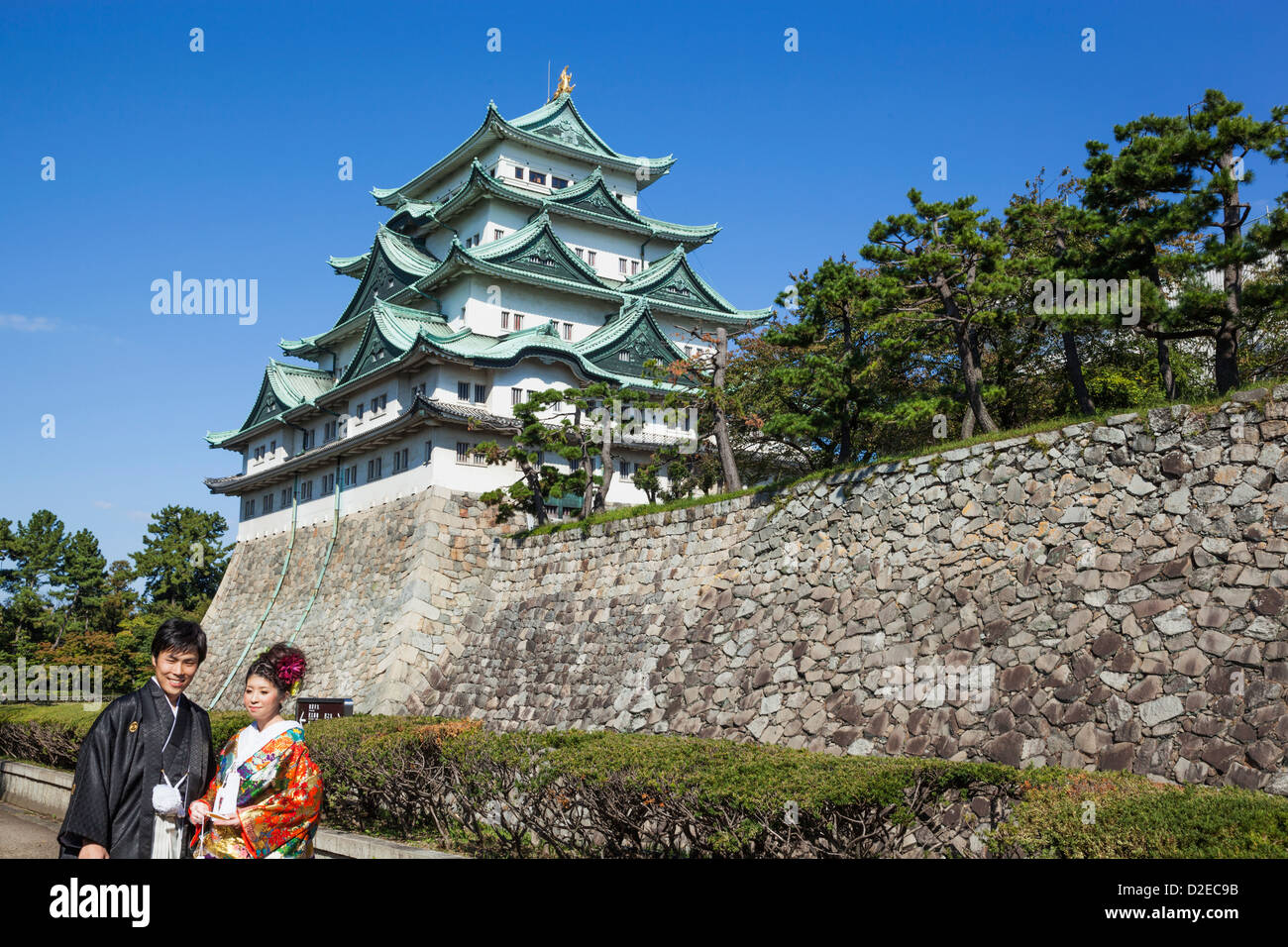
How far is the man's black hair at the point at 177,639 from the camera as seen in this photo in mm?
4934

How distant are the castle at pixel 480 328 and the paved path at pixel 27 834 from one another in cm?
1362

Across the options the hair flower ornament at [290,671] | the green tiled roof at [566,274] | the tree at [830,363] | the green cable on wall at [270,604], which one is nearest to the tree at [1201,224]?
the tree at [830,363]

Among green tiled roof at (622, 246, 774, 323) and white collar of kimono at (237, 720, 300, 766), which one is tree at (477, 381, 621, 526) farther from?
white collar of kimono at (237, 720, 300, 766)

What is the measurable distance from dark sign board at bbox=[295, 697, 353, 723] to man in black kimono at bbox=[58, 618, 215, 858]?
14.5 m

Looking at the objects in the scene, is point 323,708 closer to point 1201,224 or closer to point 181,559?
point 1201,224

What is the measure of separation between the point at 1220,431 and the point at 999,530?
3.07m

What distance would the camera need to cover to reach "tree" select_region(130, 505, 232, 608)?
145ft

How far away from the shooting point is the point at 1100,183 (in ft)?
43.2

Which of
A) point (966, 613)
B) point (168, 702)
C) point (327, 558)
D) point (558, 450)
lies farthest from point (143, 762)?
point (327, 558)

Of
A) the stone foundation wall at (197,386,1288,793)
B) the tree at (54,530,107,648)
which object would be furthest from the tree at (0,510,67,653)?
the stone foundation wall at (197,386,1288,793)

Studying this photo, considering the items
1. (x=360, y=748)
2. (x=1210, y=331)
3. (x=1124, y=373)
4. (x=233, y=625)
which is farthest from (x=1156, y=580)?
(x=233, y=625)

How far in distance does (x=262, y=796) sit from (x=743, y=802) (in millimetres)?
4277

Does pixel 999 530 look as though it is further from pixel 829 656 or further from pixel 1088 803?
pixel 1088 803

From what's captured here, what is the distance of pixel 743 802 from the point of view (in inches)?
311
